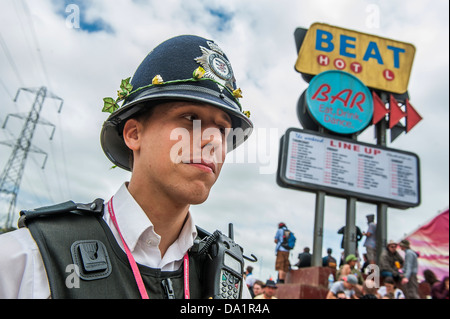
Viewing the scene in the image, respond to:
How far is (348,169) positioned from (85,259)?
31.0 feet

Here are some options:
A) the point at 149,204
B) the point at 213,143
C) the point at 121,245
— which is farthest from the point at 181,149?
the point at 121,245

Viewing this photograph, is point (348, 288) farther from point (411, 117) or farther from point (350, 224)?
point (411, 117)

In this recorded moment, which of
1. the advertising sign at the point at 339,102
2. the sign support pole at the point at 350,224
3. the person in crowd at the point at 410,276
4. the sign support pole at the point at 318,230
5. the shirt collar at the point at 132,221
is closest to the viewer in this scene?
the shirt collar at the point at 132,221

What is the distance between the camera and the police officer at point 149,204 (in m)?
1.03

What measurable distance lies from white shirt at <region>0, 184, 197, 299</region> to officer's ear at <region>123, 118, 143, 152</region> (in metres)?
0.17

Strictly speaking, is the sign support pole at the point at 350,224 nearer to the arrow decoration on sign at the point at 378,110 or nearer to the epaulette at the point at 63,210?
the arrow decoration on sign at the point at 378,110

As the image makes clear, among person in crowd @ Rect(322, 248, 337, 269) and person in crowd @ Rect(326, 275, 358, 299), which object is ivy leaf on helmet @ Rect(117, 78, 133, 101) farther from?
person in crowd @ Rect(322, 248, 337, 269)

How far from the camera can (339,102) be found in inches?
408

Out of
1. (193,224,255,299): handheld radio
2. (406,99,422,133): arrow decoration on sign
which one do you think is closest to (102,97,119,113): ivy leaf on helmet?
(193,224,255,299): handheld radio

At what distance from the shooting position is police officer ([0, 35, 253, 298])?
3.37 ft

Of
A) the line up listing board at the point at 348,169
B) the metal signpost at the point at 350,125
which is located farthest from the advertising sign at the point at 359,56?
the line up listing board at the point at 348,169

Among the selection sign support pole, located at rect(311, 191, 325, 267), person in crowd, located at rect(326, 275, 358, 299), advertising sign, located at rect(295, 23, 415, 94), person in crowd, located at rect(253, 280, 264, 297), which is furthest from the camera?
advertising sign, located at rect(295, 23, 415, 94)

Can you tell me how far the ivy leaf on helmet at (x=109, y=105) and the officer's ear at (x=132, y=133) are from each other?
0.08m

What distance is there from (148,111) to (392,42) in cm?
1218
